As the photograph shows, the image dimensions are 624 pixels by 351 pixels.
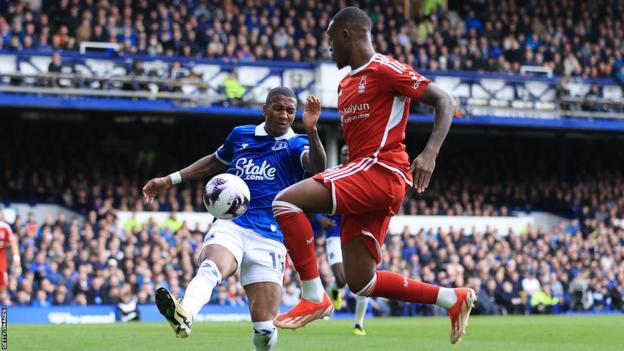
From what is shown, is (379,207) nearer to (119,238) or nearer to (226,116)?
(119,238)

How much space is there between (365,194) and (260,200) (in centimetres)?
152

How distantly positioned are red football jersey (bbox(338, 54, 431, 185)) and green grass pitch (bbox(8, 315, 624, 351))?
Answer: 4.50 meters

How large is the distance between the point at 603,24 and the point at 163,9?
16353 millimetres

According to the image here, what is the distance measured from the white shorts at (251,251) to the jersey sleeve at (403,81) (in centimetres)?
187

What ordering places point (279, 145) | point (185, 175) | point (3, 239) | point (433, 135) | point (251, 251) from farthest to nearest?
1. point (3, 239)
2. point (185, 175)
3. point (279, 145)
4. point (251, 251)
5. point (433, 135)

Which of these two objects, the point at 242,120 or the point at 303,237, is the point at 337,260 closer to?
the point at 303,237

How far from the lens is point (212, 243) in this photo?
9.36 metres

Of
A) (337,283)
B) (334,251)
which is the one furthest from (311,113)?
(337,283)

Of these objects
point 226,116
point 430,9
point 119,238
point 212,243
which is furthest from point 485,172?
point 212,243

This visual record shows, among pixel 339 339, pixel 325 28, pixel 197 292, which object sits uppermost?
pixel 325 28

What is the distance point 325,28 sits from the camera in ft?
108

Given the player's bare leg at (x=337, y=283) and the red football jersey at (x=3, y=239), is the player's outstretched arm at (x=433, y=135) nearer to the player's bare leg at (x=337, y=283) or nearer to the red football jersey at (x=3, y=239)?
the player's bare leg at (x=337, y=283)

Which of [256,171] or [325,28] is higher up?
[325,28]

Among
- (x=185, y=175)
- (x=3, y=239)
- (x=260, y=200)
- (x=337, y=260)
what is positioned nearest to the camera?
(x=260, y=200)
